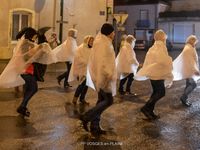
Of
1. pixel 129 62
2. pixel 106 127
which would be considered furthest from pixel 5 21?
pixel 106 127

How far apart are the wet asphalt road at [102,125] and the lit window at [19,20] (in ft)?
39.9

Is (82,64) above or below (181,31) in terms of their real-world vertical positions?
below

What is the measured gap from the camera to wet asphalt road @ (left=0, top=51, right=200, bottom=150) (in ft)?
21.8

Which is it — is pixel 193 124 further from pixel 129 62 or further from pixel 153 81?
pixel 129 62

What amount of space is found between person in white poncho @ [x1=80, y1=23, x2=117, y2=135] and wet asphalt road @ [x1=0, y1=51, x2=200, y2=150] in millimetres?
473

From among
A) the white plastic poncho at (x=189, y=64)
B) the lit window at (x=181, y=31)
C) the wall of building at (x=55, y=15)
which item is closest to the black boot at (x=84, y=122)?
the white plastic poncho at (x=189, y=64)

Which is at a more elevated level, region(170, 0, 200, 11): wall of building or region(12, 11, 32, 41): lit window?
region(170, 0, 200, 11): wall of building

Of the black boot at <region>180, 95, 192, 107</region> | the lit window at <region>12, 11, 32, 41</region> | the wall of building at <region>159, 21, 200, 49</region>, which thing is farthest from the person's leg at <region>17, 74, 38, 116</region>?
the wall of building at <region>159, 21, 200, 49</region>

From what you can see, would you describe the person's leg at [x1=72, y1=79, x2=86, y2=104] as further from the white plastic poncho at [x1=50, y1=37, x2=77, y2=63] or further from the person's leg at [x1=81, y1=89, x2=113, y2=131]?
the white plastic poncho at [x1=50, y1=37, x2=77, y2=63]

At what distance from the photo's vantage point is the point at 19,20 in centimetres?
2355

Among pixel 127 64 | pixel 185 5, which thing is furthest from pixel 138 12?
pixel 127 64

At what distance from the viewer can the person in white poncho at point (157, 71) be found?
8.66 metres

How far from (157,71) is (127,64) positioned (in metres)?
3.50

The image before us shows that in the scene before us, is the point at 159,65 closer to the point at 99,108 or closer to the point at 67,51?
the point at 99,108
